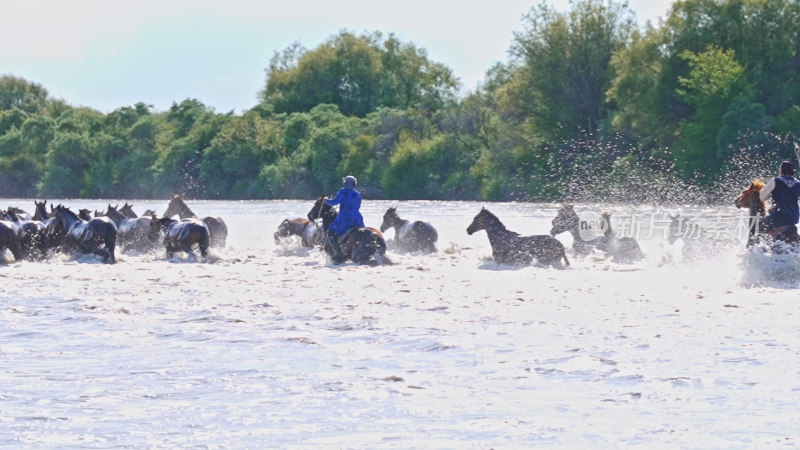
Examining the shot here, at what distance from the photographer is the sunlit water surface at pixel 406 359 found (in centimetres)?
835

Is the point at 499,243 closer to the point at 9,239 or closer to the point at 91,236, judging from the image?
the point at 91,236

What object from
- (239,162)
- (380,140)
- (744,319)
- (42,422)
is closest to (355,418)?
(42,422)

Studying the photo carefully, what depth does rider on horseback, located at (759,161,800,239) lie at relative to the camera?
17.0 metres

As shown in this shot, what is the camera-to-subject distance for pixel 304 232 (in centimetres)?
2639

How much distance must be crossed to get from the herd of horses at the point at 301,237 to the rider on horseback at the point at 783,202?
4608 millimetres

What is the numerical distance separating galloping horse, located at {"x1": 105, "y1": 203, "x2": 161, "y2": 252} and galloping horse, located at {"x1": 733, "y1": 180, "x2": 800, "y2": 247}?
39.0 ft

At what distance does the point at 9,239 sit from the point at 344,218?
5.97 m

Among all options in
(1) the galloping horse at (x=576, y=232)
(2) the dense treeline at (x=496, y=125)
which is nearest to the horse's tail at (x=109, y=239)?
(1) the galloping horse at (x=576, y=232)

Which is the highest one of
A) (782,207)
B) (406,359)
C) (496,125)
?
(496,125)

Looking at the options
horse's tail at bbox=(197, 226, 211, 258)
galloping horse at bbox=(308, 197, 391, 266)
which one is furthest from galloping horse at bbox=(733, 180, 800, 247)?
horse's tail at bbox=(197, 226, 211, 258)

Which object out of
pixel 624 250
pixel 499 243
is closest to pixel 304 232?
pixel 499 243

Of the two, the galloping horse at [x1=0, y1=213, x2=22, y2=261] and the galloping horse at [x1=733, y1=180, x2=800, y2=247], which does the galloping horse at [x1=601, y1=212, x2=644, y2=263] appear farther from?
the galloping horse at [x1=0, y1=213, x2=22, y2=261]

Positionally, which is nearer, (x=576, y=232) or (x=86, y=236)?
(x=86, y=236)

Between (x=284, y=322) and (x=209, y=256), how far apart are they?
32.7 ft
